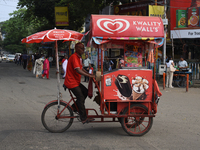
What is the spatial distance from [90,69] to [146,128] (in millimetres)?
10704

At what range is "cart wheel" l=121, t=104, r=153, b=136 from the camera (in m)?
5.41

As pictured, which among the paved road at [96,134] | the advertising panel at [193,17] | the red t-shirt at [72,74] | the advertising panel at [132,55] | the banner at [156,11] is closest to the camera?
the paved road at [96,134]

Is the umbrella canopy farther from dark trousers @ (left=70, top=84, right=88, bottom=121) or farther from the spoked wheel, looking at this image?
the spoked wheel

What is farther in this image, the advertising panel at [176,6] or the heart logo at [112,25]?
the advertising panel at [176,6]

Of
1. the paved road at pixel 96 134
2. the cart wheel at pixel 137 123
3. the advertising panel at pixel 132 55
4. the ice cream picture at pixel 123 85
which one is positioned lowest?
the paved road at pixel 96 134

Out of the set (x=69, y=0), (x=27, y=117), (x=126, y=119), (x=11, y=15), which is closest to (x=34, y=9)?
(x=69, y=0)

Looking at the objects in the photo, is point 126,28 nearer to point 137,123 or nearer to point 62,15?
point 137,123

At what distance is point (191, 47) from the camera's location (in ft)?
67.8

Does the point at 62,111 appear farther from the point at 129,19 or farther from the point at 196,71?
the point at 196,71

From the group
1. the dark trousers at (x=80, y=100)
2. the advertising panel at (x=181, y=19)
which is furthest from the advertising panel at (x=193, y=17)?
the dark trousers at (x=80, y=100)

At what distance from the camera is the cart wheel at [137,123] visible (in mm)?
5406

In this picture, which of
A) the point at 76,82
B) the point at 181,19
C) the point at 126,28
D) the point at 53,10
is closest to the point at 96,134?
the point at 76,82

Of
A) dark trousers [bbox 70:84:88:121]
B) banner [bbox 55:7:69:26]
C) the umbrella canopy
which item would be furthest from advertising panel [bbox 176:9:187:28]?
dark trousers [bbox 70:84:88:121]

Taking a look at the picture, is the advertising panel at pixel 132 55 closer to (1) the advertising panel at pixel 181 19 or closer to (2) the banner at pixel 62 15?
(1) the advertising panel at pixel 181 19
